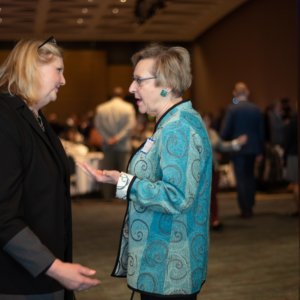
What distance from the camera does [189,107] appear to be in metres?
2.47

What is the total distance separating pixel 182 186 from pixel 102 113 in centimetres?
794

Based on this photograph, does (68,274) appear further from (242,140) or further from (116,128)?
(116,128)

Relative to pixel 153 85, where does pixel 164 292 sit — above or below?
below

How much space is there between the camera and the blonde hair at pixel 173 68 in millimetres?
2439

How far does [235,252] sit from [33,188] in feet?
15.5

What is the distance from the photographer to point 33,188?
1.97 m

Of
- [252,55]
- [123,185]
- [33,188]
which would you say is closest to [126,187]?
[123,185]

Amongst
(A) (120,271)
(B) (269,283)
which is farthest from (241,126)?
(A) (120,271)

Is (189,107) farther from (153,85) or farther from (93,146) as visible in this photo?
(93,146)

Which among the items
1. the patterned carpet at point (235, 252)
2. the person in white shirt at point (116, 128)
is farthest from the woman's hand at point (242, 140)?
the person in white shirt at point (116, 128)

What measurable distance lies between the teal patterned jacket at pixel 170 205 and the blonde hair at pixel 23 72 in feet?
1.54

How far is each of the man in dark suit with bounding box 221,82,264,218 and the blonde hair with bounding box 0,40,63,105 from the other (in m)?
6.55

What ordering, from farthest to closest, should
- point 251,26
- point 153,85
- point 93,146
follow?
point 251,26, point 93,146, point 153,85

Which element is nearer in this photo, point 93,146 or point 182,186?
point 182,186
